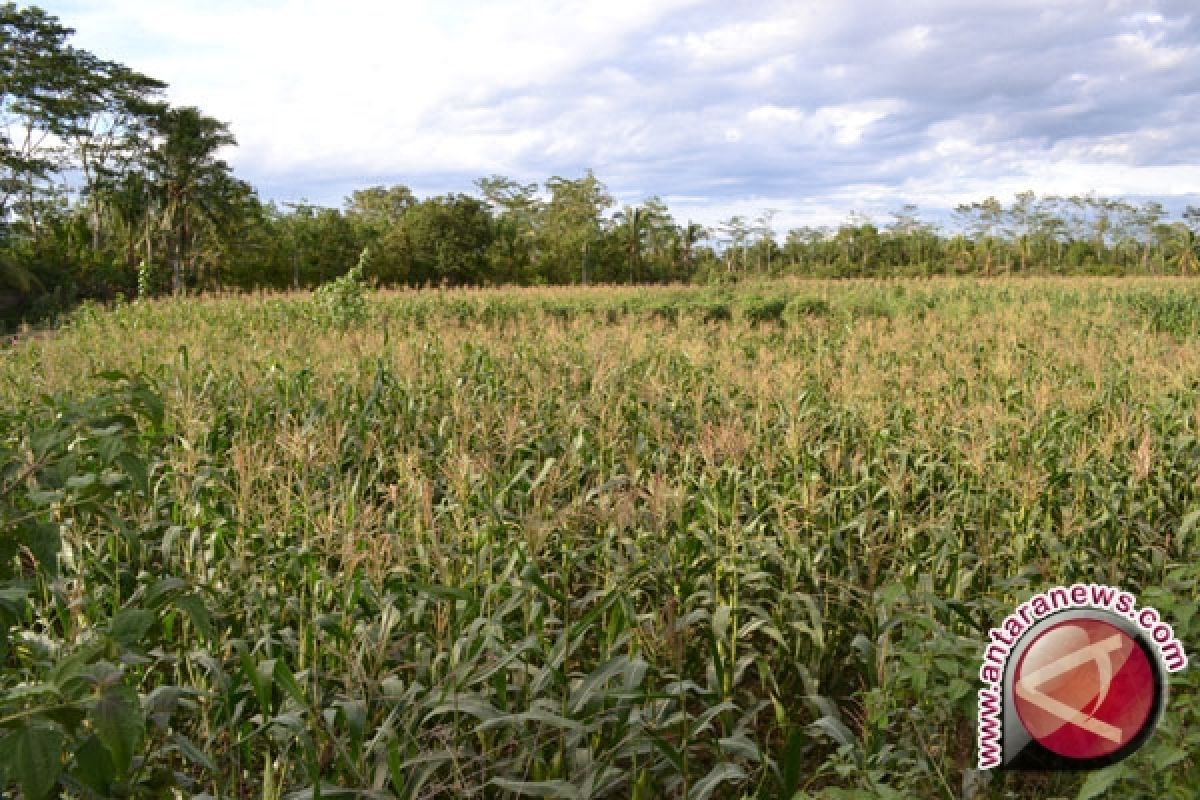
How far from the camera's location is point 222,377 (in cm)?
699

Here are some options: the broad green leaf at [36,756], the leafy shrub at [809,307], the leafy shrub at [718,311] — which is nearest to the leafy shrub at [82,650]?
the broad green leaf at [36,756]

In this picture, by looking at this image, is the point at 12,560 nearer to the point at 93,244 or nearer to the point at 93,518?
the point at 93,518

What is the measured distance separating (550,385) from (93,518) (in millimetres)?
3283

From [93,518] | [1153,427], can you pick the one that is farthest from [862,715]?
[1153,427]

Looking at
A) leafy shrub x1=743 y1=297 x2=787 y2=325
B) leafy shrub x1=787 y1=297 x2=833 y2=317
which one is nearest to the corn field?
leafy shrub x1=743 y1=297 x2=787 y2=325

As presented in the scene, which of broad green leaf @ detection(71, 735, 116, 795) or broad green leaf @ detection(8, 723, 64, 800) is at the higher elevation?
broad green leaf @ detection(8, 723, 64, 800)

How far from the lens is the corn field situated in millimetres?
2008

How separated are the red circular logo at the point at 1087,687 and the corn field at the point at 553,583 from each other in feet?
0.37

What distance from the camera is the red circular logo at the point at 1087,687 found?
2027mm

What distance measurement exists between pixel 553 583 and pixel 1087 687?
7.16 ft

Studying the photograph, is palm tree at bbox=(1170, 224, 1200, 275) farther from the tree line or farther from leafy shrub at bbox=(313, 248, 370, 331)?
leafy shrub at bbox=(313, 248, 370, 331)

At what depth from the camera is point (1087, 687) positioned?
6.63ft

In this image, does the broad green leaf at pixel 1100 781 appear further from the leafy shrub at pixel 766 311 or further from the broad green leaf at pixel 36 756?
the leafy shrub at pixel 766 311

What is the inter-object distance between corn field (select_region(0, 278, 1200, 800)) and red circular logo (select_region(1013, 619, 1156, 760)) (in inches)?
4.5
